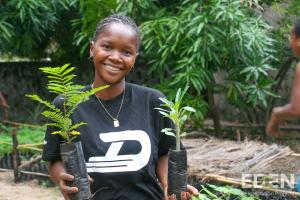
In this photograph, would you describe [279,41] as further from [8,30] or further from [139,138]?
[139,138]

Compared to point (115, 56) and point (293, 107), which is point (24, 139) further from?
point (115, 56)

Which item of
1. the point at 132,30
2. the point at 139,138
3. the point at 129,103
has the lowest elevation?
the point at 139,138

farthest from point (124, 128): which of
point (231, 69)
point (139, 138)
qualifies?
point (231, 69)

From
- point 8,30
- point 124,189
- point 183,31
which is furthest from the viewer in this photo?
point 8,30

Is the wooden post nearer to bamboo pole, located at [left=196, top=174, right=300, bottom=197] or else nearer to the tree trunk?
bamboo pole, located at [left=196, top=174, right=300, bottom=197]

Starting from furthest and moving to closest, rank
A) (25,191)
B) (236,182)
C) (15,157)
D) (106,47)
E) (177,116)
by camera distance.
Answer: (15,157), (25,191), (236,182), (106,47), (177,116)

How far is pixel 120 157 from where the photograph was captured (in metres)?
1.69

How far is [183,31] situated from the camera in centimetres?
575

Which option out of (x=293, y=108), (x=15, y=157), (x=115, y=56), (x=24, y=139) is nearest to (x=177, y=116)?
(x=115, y=56)

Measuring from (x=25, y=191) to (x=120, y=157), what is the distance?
12.8ft

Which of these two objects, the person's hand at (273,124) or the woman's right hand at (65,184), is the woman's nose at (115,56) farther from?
the person's hand at (273,124)

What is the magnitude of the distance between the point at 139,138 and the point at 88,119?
17 cm

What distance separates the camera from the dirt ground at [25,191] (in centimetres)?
512

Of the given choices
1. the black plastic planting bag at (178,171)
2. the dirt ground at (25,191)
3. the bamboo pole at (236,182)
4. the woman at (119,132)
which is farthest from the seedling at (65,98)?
the dirt ground at (25,191)
